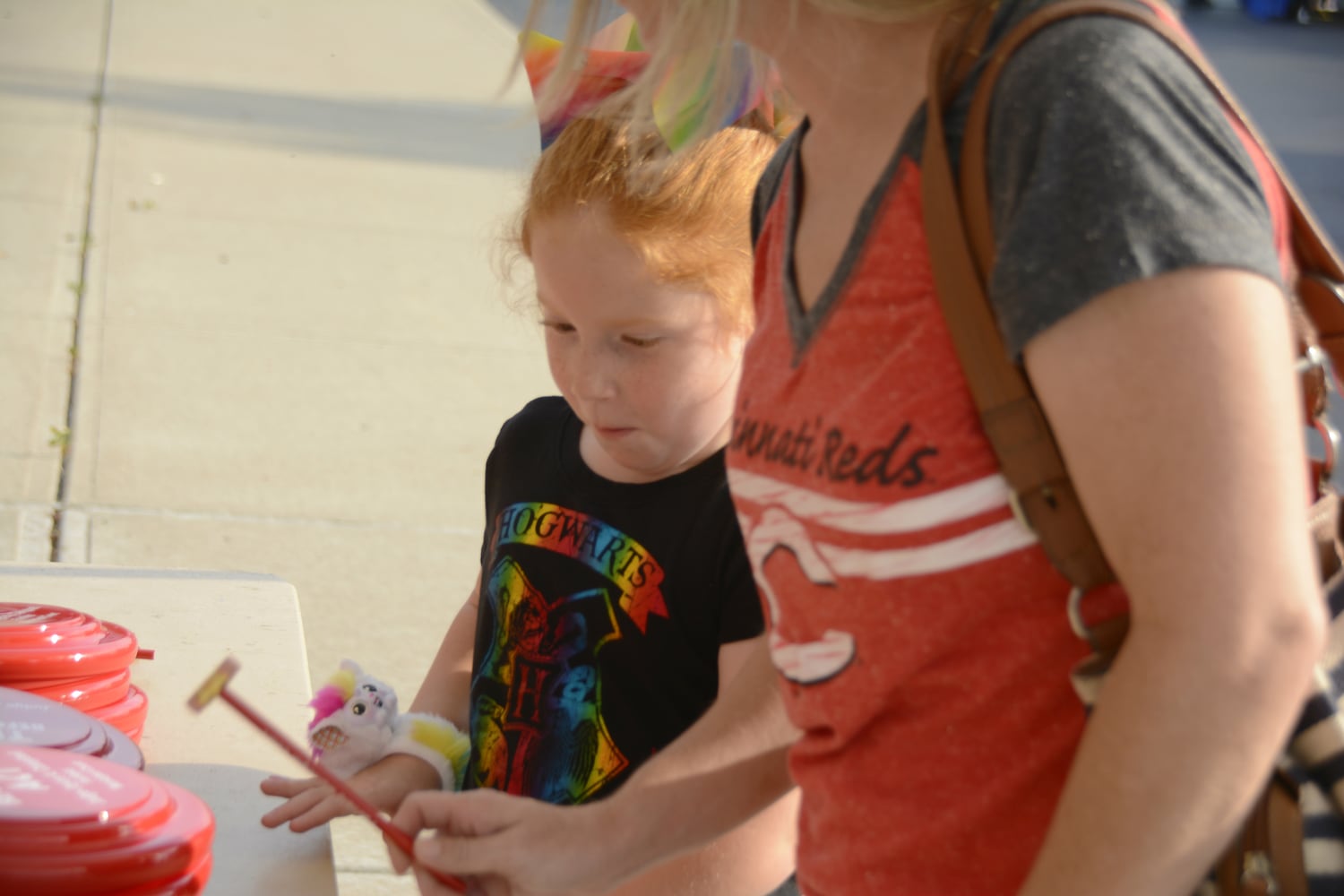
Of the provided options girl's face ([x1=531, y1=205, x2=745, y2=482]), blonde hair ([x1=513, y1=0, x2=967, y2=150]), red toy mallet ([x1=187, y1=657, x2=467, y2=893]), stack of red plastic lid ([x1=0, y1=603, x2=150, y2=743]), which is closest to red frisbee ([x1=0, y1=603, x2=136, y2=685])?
stack of red plastic lid ([x1=0, y1=603, x2=150, y2=743])

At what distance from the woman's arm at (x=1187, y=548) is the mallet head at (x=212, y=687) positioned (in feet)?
1.84

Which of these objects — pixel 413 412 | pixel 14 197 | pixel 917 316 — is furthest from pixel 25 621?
pixel 14 197

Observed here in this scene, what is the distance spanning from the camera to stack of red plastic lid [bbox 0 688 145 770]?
1.35 m

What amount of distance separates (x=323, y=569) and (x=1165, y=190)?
3.55 metres

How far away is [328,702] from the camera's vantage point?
164cm

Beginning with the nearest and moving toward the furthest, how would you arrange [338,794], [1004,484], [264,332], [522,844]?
[1004,484] → [522,844] → [338,794] → [264,332]

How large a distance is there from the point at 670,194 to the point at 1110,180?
2.84 ft

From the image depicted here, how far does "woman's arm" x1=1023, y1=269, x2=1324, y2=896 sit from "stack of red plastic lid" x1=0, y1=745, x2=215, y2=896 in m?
0.69

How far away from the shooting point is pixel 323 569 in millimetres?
4152

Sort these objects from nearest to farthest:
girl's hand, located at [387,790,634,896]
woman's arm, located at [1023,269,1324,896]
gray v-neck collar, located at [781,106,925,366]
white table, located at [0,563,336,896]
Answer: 1. woman's arm, located at [1023,269,1324,896]
2. gray v-neck collar, located at [781,106,925,366]
3. girl's hand, located at [387,790,634,896]
4. white table, located at [0,563,336,896]

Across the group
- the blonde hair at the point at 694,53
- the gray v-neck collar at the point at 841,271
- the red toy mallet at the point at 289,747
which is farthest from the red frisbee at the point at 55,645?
the gray v-neck collar at the point at 841,271

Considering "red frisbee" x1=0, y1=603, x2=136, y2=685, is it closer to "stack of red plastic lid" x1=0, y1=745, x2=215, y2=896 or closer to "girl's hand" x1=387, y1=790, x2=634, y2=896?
"stack of red plastic lid" x1=0, y1=745, x2=215, y2=896

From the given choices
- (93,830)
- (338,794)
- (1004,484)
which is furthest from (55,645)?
(1004,484)

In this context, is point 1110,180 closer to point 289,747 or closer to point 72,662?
point 289,747
